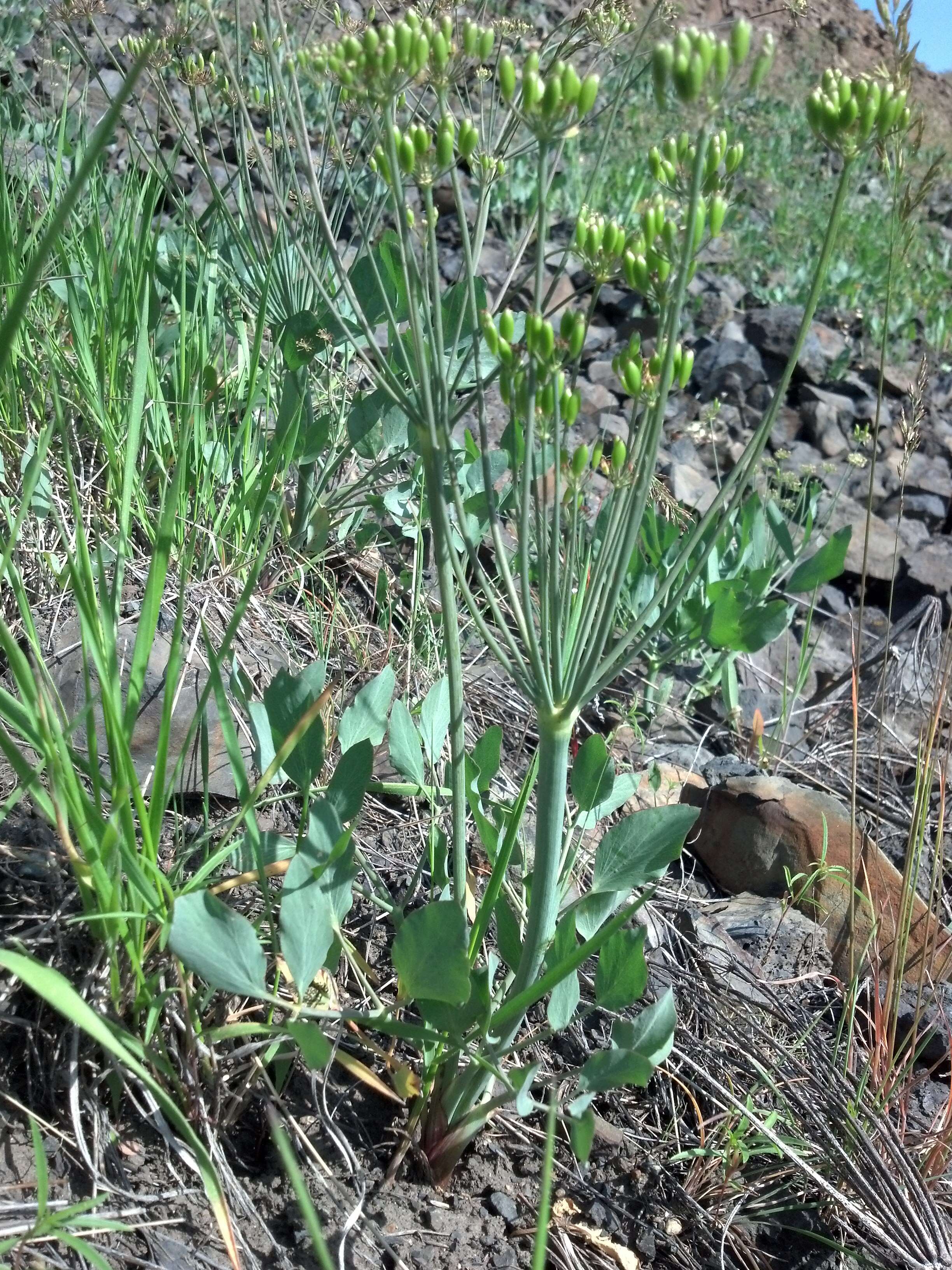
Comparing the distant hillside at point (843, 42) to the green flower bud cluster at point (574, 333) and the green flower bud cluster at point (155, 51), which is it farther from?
the green flower bud cluster at point (574, 333)

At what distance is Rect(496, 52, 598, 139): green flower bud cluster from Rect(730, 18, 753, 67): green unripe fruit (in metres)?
0.12

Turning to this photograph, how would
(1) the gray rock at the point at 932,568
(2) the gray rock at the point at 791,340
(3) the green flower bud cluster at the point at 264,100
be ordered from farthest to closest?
1. (2) the gray rock at the point at 791,340
2. (1) the gray rock at the point at 932,568
3. (3) the green flower bud cluster at the point at 264,100

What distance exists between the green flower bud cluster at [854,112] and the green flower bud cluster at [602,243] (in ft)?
0.69

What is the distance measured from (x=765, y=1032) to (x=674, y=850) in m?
0.43

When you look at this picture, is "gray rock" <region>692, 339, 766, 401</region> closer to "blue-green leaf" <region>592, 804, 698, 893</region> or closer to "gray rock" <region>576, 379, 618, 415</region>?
"gray rock" <region>576, 379, 618, 415</region>

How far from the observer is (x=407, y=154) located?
1053mm

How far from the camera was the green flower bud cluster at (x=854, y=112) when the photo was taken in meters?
1.02

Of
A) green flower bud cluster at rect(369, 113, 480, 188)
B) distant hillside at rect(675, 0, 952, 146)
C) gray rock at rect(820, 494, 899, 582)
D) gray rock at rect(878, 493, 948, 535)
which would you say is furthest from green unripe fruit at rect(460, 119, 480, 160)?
distant hillside at rect(675, 0, 952, 146)

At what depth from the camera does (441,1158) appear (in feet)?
4.25

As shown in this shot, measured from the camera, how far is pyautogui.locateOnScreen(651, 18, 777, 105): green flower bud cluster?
885 mm

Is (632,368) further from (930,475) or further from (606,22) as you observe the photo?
(930,475)

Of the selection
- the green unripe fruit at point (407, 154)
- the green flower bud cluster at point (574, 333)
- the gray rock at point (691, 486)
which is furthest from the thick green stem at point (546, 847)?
the gray rock at point (691, 486)

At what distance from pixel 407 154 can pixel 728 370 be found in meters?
3.64

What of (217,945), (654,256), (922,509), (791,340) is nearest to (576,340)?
(654,256)
